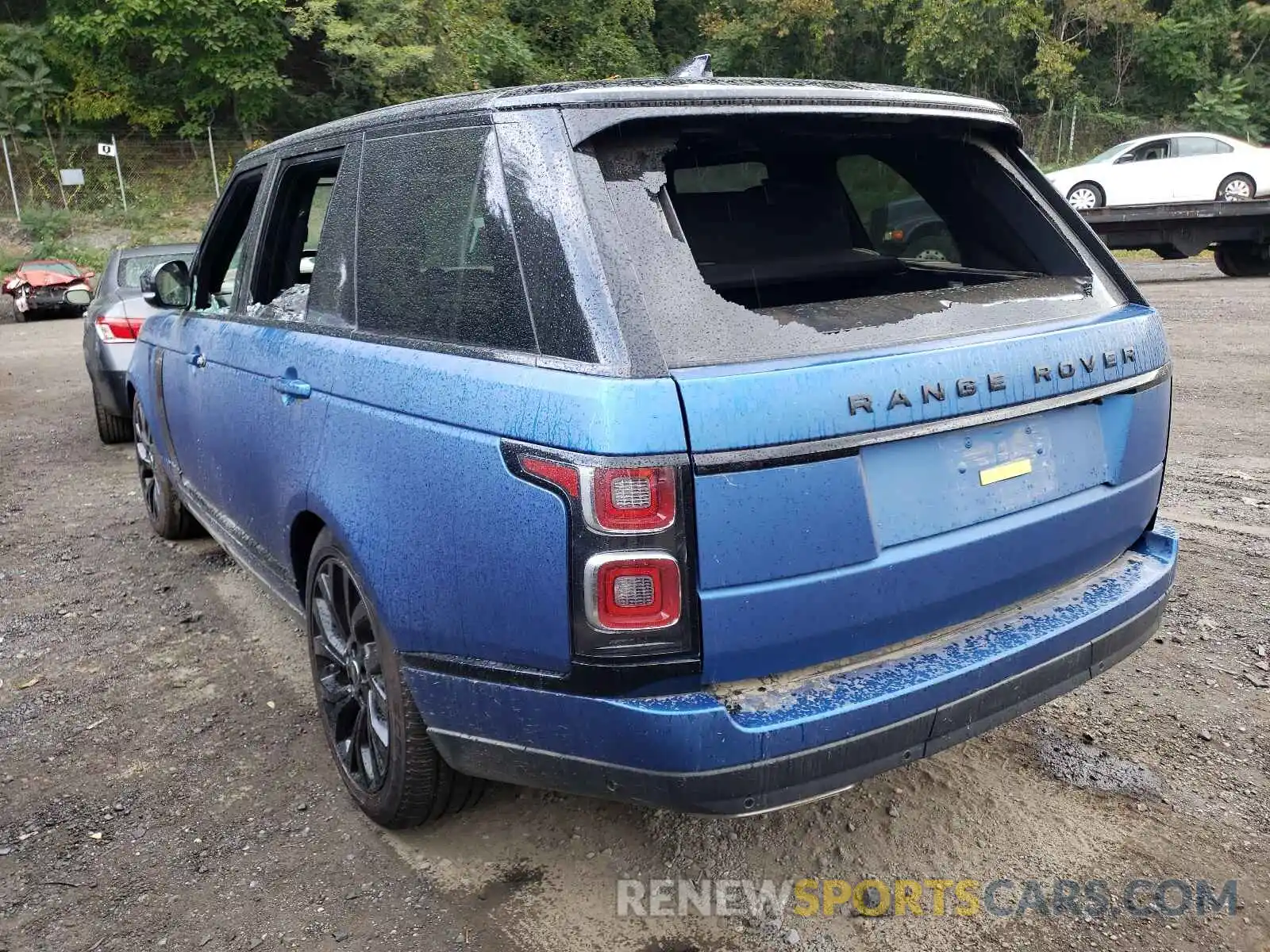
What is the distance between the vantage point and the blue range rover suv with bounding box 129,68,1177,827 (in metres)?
2.09

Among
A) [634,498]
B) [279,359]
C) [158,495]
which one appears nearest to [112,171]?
[158,495]

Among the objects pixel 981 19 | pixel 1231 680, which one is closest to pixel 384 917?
pixel 1231 680

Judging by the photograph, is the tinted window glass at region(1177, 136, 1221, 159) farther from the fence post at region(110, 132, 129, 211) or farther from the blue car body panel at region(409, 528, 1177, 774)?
the fence post at region(110, 132, 129, 211)

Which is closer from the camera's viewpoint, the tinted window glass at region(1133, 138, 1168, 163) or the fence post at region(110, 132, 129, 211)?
the tinted window glass at region(1133, 138, 1168, 163)

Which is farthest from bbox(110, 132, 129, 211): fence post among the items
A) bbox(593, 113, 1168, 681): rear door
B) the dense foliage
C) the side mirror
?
bbox(593, 113, 1168, 681): rear door

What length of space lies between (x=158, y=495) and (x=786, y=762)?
4583 millimetres

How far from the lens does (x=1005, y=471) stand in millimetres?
2449

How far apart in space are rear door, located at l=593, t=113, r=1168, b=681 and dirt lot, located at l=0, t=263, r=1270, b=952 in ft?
2.41

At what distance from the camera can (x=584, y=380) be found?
2082mm

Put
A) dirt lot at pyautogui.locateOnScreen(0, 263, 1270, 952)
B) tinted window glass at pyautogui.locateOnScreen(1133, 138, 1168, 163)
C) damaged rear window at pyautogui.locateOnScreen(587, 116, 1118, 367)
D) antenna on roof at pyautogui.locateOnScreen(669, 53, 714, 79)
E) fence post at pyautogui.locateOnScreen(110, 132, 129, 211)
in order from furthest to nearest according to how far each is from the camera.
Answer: fence post at pyautogui.locateOnScreen(110, 132, 129, 211), tinted window glass at pyautogui.locateOnScreen(1133, 138, 1168, 163), antenna on roof at pyautogui.locateOnScreen(669, 53, 714, 79), dirt lot at pyautogui.locateOnScreen(0, 263, 1270, 952), damaged rear window at pyautogui.locateOnScreen(587, 116, 1118, 367)

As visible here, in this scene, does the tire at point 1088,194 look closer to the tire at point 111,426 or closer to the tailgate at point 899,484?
the tire at point 111,426

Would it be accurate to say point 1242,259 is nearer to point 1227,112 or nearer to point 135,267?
point 135,267

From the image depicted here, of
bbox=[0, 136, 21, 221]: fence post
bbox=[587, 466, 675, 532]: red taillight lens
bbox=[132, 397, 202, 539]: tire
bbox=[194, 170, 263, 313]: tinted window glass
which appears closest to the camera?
bbox=[587, 466, 675, 532]: red taillight lens

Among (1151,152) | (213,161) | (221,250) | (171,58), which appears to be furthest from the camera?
(213,161)
